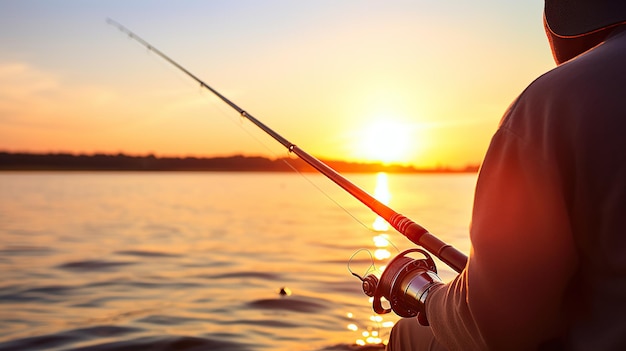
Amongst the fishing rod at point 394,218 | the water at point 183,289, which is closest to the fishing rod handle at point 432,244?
the fishing rod at point 394,218

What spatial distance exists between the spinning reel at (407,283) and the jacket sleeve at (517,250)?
1.95 feet

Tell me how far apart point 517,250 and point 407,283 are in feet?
2.80

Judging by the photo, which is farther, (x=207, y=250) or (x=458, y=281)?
(x=207, y=250)

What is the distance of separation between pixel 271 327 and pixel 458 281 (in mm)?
5164

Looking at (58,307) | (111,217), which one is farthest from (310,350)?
(111,217)

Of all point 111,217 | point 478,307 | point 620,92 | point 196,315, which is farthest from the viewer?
point 111,217

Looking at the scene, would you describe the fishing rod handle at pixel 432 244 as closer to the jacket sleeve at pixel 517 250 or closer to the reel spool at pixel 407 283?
the reel spool at pixel 407 283

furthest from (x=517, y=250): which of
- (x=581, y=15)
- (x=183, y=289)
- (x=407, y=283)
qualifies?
(x=183, y=289)

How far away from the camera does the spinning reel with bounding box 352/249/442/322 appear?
2.40 m

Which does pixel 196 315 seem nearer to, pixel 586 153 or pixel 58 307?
pixel 58 307

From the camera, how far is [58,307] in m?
7.80

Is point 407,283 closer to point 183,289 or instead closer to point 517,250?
point 517,250

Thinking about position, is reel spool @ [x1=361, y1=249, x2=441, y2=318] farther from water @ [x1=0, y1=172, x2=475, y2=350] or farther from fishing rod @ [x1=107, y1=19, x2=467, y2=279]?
water @ [x1=0, y1=172, x2=475, y2=350]

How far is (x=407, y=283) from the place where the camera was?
2.48m
